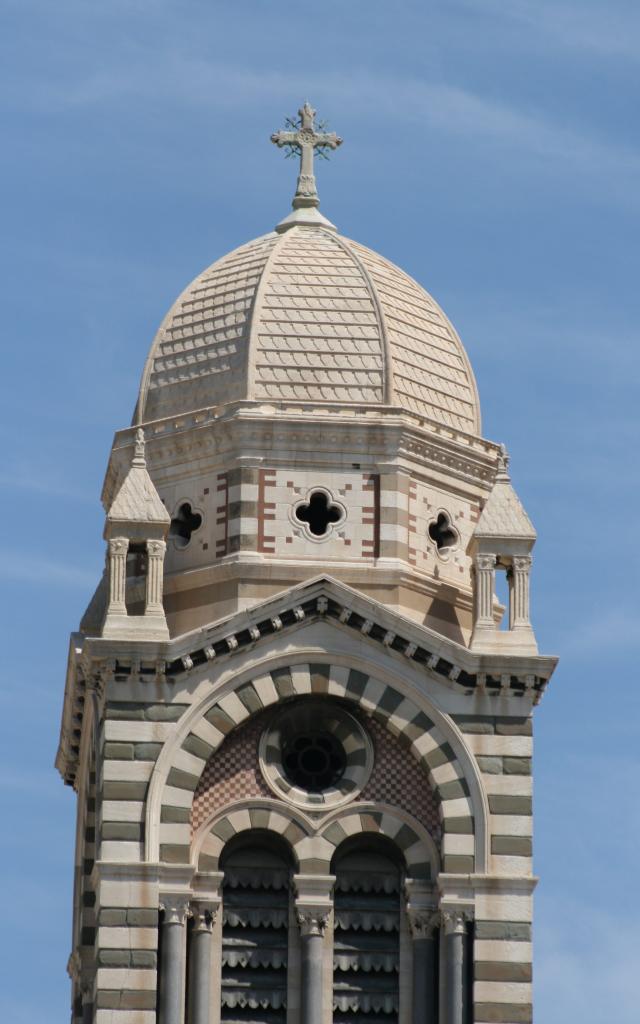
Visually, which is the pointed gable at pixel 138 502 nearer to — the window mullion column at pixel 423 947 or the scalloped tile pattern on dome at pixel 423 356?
the scalloped tile pattern on dome at pixel 423 356

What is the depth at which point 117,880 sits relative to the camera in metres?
65.2

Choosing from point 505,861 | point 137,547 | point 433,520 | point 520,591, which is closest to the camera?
point 505,861

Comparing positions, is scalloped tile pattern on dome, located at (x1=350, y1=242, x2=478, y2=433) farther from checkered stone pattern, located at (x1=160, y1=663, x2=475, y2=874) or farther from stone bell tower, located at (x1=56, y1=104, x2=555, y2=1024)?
checkered stone pattern, located at (x1=160, y1=663, x2=475, y2=874)

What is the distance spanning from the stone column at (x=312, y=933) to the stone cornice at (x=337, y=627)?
3.80 m

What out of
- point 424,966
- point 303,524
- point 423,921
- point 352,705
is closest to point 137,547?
point 303,524

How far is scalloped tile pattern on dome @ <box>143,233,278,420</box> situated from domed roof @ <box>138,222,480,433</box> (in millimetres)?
17

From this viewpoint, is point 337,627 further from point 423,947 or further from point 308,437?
point 423,947

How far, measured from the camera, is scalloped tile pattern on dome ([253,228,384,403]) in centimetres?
7012

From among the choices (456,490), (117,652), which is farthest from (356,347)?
(117,652)

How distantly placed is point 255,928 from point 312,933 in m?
1.00

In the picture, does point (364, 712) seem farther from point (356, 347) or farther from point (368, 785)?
point (356, 347)

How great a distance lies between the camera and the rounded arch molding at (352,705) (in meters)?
65.8

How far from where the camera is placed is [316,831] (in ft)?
218

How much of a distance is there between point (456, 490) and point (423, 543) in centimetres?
137
